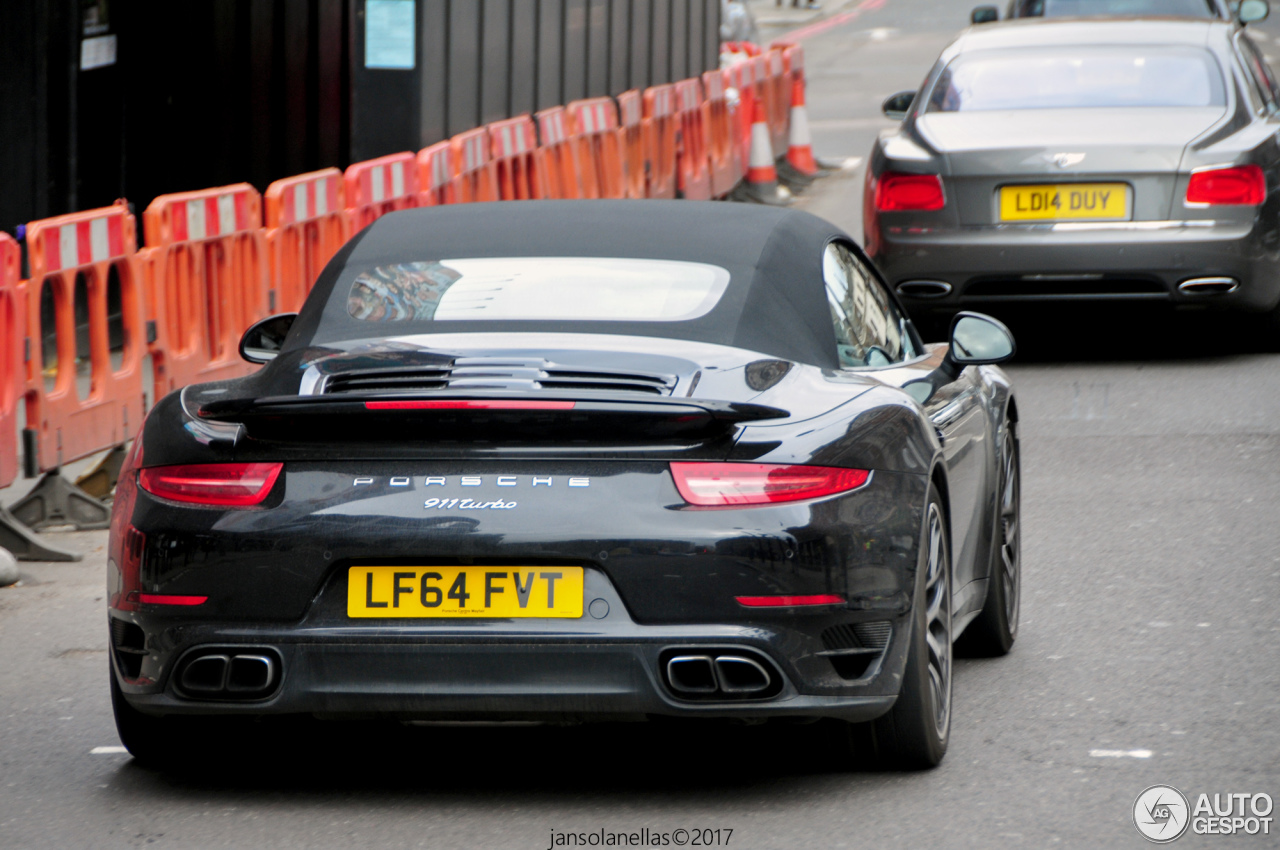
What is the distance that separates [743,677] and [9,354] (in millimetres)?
Result: 4478

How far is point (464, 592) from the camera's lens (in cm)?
442

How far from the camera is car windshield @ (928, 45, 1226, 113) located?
1134cm

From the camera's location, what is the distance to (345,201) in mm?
11320

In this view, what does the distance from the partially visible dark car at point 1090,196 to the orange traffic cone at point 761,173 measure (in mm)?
8203

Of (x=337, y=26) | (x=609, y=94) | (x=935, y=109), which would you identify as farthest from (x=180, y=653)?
(x=609, y=94)

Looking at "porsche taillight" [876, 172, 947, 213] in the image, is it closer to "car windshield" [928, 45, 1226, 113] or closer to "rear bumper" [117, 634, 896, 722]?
"car windshield" [928, 45, 1226, 113]

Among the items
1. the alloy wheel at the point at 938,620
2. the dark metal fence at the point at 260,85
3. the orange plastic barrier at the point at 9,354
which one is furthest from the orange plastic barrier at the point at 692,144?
the alloy wheel at the point at 938,620

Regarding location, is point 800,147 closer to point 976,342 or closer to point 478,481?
point 976,342

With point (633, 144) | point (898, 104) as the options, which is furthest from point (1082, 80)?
point (633, 144)

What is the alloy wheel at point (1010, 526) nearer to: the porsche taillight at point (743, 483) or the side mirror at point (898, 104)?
the porsche taillight at point (743, 483)

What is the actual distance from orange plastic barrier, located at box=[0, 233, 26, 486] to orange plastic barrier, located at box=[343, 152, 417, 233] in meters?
3.08

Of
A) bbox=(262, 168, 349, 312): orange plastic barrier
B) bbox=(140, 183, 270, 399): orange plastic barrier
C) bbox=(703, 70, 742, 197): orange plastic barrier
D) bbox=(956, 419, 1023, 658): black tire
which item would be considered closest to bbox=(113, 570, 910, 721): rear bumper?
bbox=(956, 419, 1023, 658): black tire

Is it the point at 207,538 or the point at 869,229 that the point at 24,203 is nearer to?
the point at 869,229

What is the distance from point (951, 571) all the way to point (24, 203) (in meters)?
8.73
